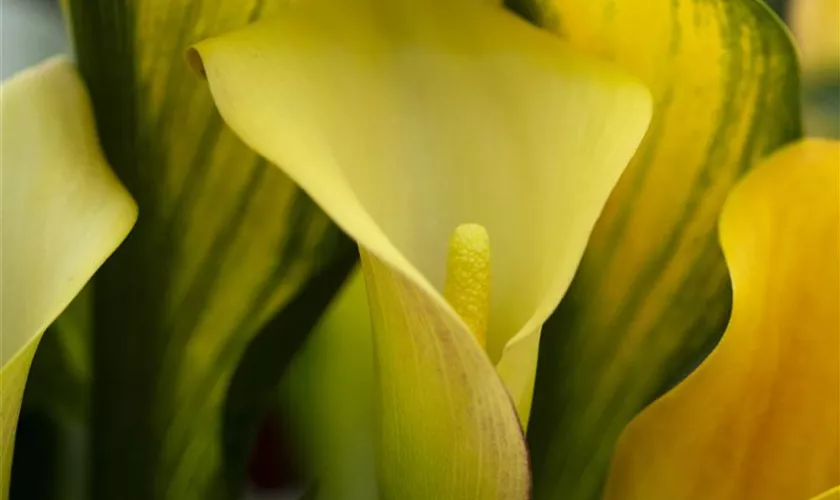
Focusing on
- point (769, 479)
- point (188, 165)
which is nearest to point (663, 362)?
point (769, 479)

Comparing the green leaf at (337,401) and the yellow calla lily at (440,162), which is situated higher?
the yellow calla lily at (440,162)

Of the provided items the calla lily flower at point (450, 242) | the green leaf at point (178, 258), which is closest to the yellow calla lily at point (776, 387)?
the calla lily flower at point (450, 242)

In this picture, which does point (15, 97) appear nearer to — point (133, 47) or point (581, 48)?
point (133, 47)

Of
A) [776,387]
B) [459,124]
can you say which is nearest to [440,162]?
[459,124]

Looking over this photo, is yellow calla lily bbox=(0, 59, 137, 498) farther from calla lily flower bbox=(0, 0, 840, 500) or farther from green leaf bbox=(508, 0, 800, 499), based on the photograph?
green leaf bbox=(508, 0, 800, 499)

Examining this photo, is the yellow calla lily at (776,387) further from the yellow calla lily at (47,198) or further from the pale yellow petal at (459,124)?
the yellow calla lily at (47,198)

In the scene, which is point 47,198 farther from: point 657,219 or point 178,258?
point 657,219
